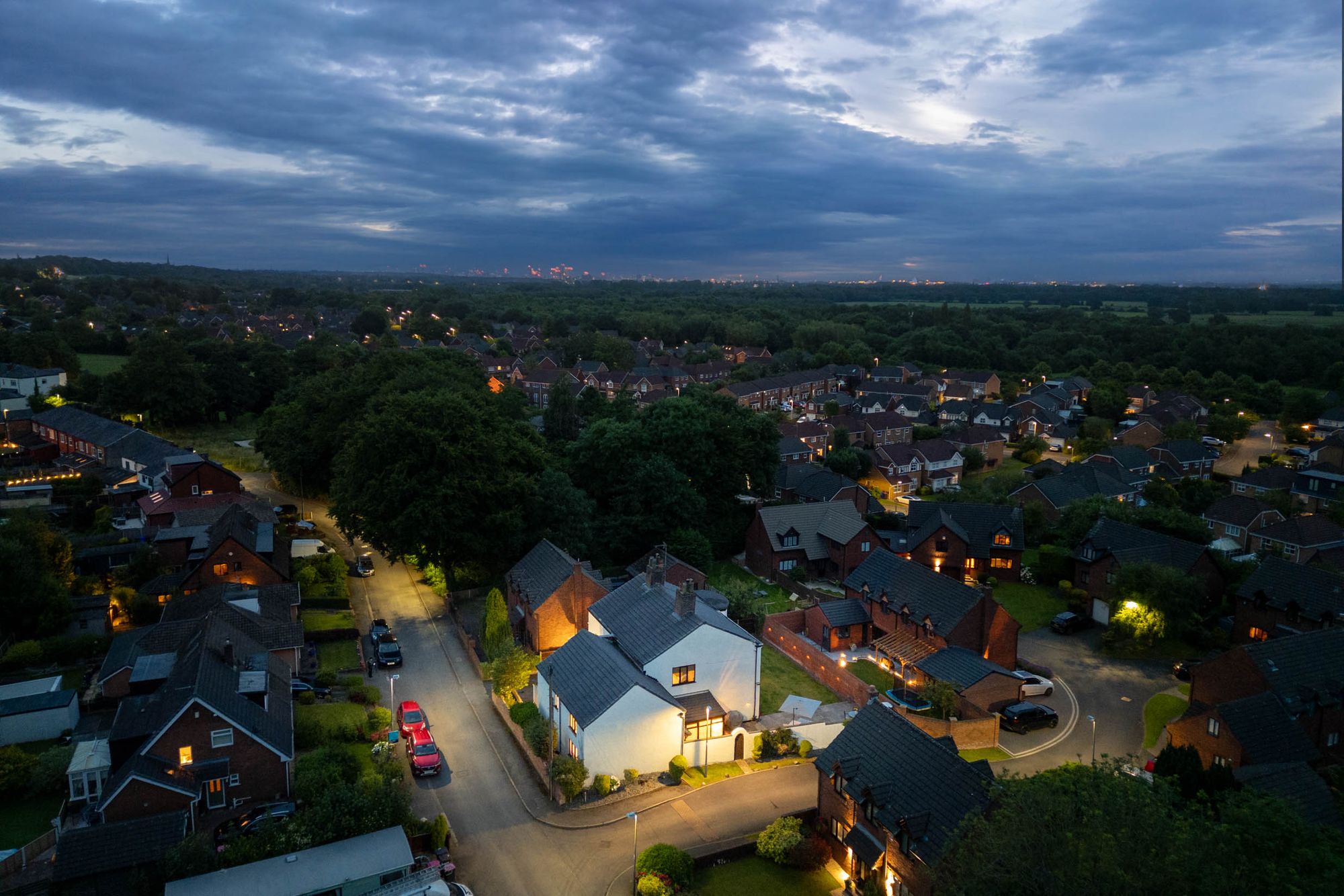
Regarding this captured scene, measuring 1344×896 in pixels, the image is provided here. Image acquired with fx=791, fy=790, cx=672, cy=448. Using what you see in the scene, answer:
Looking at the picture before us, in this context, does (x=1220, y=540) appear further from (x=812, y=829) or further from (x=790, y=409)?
(x=790, y=409)

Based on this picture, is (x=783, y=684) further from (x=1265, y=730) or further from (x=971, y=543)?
(x=971, y=543)

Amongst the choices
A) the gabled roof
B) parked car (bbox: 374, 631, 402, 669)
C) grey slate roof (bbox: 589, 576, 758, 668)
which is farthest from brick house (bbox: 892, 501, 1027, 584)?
parked car (bbox: 374, 631, 402, 669)

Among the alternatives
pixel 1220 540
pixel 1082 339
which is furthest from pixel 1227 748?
pixel 1082 339

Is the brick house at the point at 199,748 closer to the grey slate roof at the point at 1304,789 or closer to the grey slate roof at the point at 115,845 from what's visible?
the grey slate roof at the point at 115,845

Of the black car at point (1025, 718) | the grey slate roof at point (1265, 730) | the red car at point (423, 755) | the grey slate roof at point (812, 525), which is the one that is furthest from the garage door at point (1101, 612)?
the red car at point (423, 755)

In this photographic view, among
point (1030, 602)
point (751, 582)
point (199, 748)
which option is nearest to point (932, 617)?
point (1030, 602)
